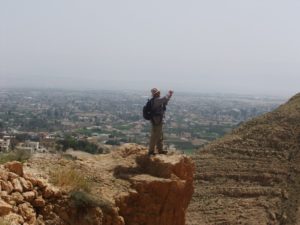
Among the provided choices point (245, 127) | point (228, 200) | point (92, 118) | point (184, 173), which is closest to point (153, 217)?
point (184, 173)

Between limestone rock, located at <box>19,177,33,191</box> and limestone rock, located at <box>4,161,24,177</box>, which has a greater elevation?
limestone rock, located at <box>4,161,24,177</box>

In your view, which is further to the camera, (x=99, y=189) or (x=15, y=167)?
(x=99, y=189)

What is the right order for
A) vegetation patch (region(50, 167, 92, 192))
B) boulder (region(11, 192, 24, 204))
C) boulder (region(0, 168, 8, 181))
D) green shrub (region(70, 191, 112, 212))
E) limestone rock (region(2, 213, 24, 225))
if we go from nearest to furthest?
limestone rock (region(2, 213, 24, 225)), boulder (region(11, 192, 24, 204)), boulder (region(0, 168, 8, 181)), green shrub (region(70, 191, 112, 212)), vegetation patch (region(50, 167, 92, 192))

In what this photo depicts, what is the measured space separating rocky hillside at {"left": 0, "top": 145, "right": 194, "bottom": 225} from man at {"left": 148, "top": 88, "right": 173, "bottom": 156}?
455mm

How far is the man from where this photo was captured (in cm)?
1240

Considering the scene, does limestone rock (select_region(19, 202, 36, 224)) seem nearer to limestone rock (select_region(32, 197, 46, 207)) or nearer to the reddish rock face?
limestone rock (select_region(32, 197, 46, 207))

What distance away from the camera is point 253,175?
37688 millimetres

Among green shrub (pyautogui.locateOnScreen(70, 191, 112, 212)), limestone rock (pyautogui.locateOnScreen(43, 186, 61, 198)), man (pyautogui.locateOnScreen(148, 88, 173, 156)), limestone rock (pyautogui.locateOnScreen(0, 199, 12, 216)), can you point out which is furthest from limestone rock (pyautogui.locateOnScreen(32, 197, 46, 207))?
man (pyautogui.locateOnScreen(148, 88, 173, 156))

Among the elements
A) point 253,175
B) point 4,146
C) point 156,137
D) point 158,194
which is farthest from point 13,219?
point 253,175

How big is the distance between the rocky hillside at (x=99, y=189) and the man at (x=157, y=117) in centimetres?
46

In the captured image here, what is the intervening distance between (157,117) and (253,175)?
86.4ft

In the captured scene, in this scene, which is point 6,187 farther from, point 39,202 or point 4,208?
point 4,208

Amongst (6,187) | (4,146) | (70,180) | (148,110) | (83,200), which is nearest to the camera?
(6,187)

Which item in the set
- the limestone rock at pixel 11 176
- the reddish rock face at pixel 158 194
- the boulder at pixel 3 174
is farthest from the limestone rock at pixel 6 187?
the reddish rock face at pixel 158 194
